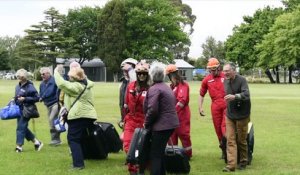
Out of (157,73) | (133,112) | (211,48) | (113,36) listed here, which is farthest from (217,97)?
(211,48)

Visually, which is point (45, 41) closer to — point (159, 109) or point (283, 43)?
point (283, 43)

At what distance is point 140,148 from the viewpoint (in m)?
7.66

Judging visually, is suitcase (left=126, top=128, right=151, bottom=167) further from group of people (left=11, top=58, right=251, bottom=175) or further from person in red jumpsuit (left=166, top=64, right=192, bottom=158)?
person in red jumpsuit (left=166, top=64, right=192, bottom=158)

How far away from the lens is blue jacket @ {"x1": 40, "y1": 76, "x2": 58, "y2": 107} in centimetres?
1230

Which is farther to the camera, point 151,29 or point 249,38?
point 249,38

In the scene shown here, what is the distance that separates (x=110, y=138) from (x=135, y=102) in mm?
1969

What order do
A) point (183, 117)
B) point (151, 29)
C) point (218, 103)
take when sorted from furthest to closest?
point (151, 29), point (183, 117), point (218, 103)

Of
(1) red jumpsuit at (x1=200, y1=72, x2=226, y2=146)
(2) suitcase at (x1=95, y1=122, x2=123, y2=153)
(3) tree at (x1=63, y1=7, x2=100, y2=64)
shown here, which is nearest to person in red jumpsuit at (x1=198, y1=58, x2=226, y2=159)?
(1) red jumpsuit at (x1=200, y1=72, x2=226, y2=146)

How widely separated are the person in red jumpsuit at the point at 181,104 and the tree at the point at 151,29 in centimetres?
7405

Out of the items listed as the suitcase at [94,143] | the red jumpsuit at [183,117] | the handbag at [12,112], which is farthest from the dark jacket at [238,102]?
the handbag at [12,112]

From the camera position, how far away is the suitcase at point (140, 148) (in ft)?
25.1

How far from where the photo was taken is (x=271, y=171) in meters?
8.94

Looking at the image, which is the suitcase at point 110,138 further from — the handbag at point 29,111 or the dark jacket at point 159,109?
the dark jacket at point 159,109

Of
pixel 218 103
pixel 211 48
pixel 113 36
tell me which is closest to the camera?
pixel 218 103
